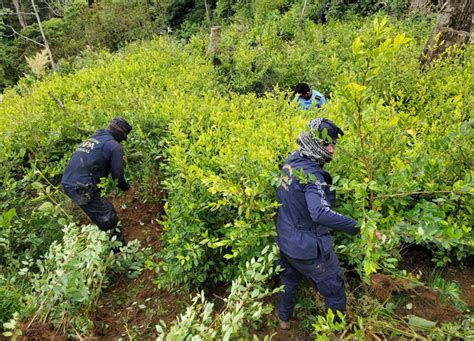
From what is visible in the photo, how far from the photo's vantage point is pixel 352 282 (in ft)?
10.2

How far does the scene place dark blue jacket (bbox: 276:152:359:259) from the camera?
2.44 m

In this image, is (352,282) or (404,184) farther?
(352,282)

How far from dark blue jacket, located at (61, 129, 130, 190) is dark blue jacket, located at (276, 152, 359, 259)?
2.15m

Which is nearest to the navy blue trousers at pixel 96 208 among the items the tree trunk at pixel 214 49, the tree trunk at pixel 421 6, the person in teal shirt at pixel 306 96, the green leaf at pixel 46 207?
the green leaf at pixel 46 207

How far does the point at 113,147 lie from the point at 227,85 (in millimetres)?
4236

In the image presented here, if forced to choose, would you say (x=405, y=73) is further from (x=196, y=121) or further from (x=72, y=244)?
(x=72, y=244)

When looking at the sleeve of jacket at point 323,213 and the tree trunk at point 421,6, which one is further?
the tree trunk at point 421,6

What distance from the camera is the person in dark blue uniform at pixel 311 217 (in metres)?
2.47

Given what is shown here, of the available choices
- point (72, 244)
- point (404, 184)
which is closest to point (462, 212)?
point (404, 184)

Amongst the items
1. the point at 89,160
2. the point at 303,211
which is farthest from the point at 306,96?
the point at 89,160

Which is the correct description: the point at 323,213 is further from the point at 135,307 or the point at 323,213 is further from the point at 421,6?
the point at 421,6

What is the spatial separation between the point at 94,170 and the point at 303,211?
8.46 feet

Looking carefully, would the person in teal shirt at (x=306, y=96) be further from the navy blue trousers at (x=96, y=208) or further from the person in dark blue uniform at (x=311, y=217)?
the navy blue trousers at (x=96, y=208)

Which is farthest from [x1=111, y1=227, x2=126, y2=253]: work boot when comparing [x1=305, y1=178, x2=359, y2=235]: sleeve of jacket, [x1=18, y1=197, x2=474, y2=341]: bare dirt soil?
[x1=305, y1=178, x2=359, y2=235]: sleeve of jacket
